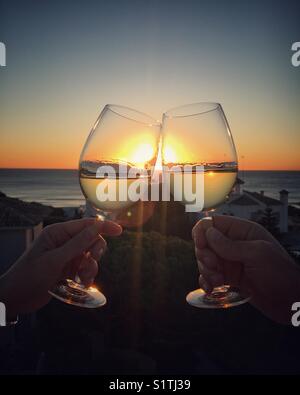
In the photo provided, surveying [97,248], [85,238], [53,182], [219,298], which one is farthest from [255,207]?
[53,182]

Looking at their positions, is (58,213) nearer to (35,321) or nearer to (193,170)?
(35,321)

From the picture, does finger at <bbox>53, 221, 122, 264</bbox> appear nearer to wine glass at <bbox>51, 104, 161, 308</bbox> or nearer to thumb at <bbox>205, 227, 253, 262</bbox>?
wine glass at <bbox>51, 104, 161, 308</bbox>

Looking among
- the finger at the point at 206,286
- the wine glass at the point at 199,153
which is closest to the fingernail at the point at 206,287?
the finger at the point at 206,286

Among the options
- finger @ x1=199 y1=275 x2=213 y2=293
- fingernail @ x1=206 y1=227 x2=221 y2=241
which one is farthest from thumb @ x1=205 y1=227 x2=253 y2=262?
finger @ x1=199 y1=275 x2=213 y2=293

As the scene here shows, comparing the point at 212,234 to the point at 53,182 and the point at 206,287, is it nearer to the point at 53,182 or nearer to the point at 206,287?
the point at 206,287

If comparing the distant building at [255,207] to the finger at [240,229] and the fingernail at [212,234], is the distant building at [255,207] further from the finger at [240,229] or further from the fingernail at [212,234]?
the fingernail at [212,234]
